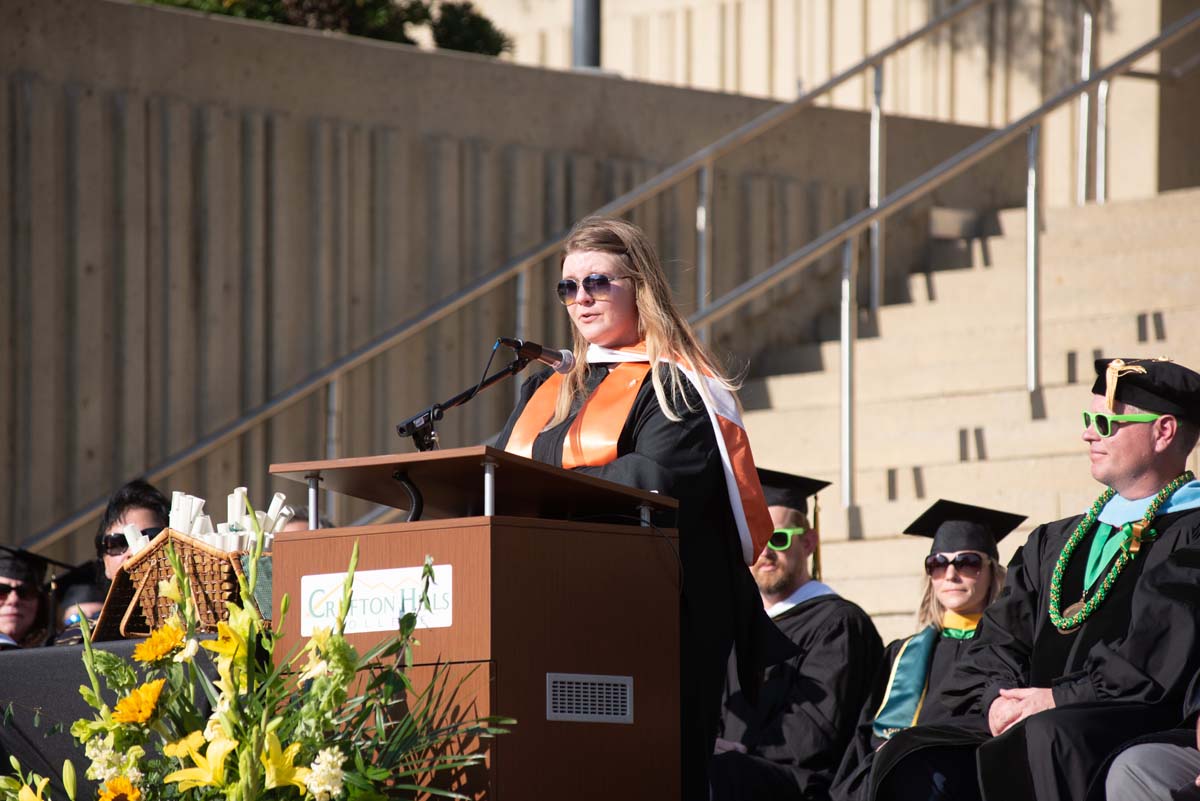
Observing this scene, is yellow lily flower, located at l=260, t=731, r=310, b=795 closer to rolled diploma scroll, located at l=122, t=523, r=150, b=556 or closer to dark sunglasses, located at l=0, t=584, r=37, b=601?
rolled diploma scroll, located at l=122, t=523, r=150, b=556

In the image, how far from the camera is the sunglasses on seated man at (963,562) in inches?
228

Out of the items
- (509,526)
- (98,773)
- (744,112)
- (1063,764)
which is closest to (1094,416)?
(1063,764)

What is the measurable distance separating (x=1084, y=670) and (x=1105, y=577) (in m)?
0.27

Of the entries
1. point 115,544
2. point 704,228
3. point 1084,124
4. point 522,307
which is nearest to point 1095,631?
point 115,544

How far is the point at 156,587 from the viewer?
13.6 ft

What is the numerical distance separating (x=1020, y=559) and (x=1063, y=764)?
78 centimetres

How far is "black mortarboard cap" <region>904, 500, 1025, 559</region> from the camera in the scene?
5.84 metres

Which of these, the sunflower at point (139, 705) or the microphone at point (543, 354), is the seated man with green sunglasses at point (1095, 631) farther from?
the sunflower at point (139, 705)

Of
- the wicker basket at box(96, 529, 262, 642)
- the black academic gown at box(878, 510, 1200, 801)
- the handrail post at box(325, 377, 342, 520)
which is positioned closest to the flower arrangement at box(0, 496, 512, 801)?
the wicker basket at box(96, 529, 262, 642)

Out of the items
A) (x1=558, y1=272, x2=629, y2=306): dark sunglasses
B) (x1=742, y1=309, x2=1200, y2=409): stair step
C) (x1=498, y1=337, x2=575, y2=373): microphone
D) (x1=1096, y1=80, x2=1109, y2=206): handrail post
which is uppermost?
(x1=1096, y1=80, x2=1109, y2=206): handrail post

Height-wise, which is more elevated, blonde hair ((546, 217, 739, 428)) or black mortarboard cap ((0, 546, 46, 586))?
blonde hair ((546, 217, 739, 428))

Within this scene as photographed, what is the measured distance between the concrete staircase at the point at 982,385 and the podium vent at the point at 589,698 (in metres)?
3.20

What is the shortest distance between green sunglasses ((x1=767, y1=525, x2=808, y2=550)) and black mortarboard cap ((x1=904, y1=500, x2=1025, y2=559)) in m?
0.35

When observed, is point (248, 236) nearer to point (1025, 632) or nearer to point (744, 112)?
point (744, 112)
